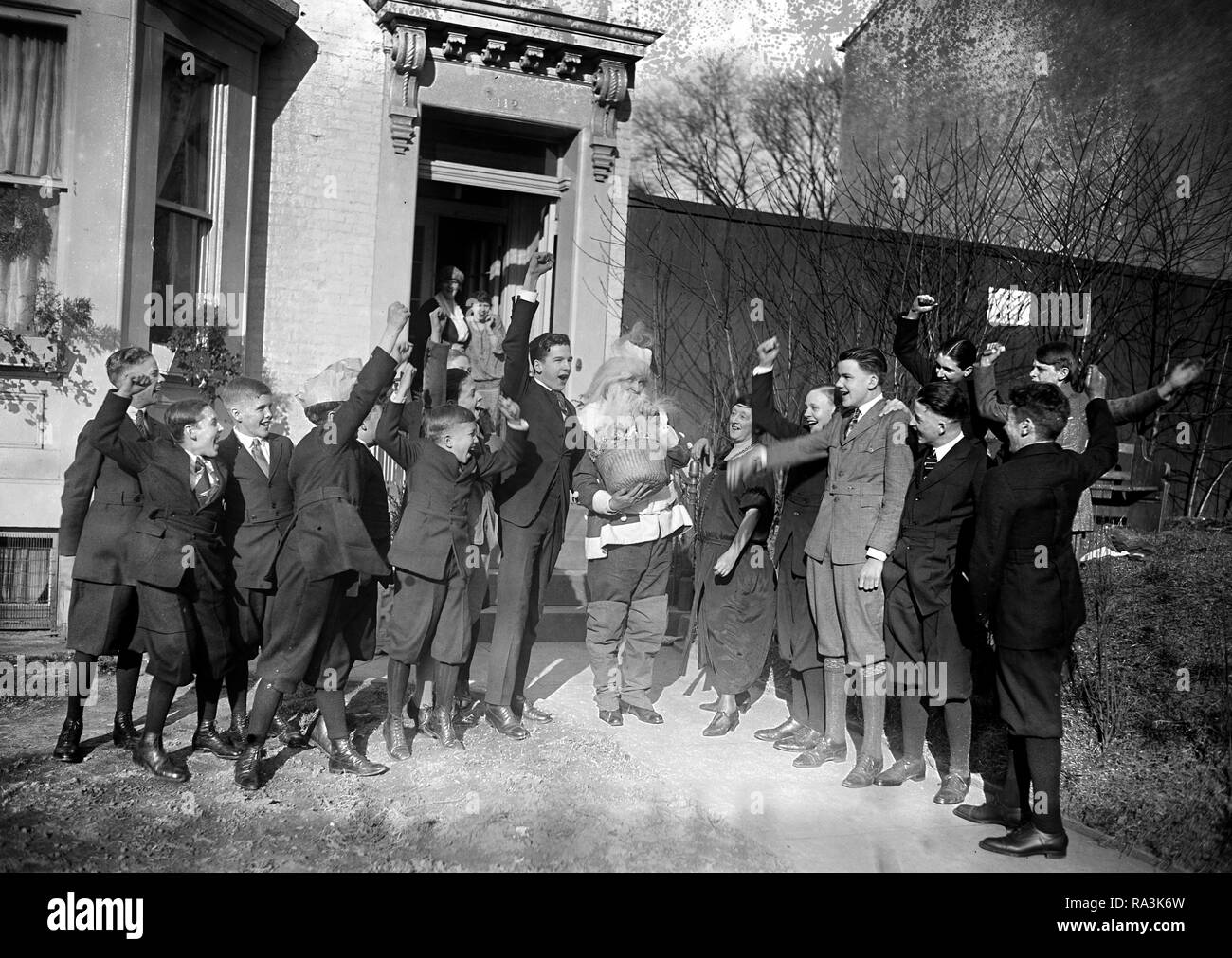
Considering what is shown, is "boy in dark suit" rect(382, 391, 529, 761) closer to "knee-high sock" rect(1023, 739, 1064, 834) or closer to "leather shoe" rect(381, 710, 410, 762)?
"leather shoe" rect(381, 710, 410, 762)

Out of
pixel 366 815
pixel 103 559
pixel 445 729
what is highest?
pixel 103 559

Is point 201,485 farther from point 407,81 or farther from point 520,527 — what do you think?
point 407,81

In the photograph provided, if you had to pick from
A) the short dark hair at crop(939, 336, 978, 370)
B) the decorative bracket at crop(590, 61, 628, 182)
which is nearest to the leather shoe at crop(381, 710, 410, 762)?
the short dark hair at crop(939, 336, 978, 370)

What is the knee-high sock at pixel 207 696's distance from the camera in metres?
5.20

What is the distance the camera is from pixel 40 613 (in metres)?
7.97

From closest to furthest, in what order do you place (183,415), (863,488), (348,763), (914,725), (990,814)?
(990,814) < (183,415) < (348,763) < (914,725) < (863,488)

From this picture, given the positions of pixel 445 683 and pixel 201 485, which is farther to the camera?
pixel 445 683

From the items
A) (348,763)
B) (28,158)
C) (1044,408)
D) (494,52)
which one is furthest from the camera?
(494,52)

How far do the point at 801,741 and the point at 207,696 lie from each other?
3094 millimetres

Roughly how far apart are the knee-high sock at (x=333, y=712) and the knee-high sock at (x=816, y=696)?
8.13 feet

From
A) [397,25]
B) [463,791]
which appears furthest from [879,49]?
[463,791]

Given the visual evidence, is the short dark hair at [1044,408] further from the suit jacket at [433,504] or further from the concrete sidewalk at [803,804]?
the suit jacket at [433,504]

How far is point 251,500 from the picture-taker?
17.3 feet

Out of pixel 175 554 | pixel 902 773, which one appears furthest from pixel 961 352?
pixel 175 554
